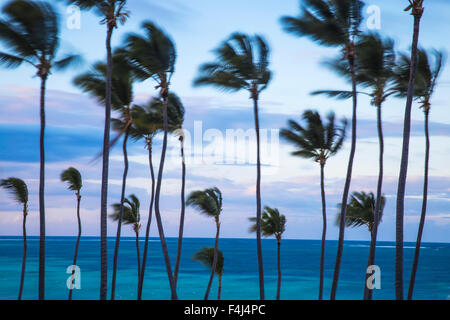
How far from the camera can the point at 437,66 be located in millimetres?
15250

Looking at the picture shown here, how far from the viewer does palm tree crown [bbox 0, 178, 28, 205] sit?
919 inches

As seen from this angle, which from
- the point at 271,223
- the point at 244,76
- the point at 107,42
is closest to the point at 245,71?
the point at 244,76

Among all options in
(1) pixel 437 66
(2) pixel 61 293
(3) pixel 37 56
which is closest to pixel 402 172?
(1) pixel 437 66

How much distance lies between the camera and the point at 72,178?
2433 centimetres

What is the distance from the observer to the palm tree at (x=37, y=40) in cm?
1209

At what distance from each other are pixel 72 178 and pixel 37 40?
12996 mm

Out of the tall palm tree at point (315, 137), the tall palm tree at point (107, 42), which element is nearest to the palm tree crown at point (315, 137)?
the tall palm tree at point (315, 137)

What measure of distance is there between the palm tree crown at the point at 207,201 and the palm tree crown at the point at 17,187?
28.3 ft

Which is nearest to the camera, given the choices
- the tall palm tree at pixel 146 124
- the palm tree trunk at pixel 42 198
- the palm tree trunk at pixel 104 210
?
the palm tree trunk at pixel 104 210

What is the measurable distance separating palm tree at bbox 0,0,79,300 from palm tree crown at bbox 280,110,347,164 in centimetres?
1000

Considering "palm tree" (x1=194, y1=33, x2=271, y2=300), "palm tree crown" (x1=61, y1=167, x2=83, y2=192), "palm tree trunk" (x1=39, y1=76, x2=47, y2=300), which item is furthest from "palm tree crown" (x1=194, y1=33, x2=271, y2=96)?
"palm tree crown" (x1=61, y1=167, x2=83, y2=192)

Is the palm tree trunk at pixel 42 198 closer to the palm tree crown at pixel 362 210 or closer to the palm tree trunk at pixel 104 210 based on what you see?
the palm tree trunk at pixel 104 210

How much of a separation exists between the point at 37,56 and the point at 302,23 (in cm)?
798
